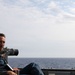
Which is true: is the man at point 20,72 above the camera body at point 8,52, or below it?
below

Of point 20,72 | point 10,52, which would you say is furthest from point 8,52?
point 20,72

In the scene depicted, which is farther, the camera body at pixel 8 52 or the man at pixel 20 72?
the camera body at pixel 8 52

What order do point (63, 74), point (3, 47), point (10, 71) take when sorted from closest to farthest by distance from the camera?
1. point (10, 71)
2. point (3, 47)
3. point (63, 74)

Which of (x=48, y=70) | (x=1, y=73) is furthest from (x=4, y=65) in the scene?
(x=48, y=70)

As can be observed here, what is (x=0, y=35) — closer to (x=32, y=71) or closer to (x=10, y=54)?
(x=10, y=54)

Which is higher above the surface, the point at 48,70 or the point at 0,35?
the point at 0,35

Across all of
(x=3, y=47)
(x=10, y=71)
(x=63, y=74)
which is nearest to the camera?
(x=10, y=71)

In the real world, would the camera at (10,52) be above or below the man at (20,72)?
above

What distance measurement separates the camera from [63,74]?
7344mm

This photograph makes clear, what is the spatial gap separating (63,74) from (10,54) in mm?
2834

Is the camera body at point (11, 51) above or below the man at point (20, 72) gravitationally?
above

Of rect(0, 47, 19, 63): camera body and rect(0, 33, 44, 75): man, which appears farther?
rect(0, 47, 19, 63): camera body

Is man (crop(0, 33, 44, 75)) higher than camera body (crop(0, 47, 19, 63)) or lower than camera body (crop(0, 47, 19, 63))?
lower

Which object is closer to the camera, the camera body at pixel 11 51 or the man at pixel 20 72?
the man at pixel 20 72
